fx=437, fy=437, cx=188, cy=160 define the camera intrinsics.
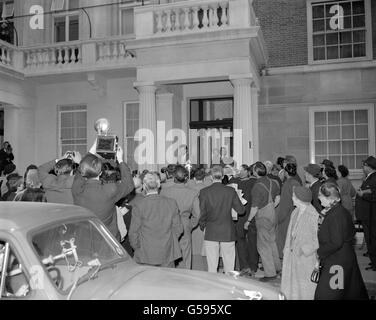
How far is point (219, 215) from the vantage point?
271 inches

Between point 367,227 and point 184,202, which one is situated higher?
point 184,202

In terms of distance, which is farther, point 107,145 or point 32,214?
point 107,145

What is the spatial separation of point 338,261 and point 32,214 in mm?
3206

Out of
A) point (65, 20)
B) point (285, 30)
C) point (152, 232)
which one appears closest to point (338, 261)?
point (152, 232)

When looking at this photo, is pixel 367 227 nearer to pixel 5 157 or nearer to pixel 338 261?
pixel 338 261

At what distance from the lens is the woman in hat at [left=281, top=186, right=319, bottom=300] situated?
5.14m

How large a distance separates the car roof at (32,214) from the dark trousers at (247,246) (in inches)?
184

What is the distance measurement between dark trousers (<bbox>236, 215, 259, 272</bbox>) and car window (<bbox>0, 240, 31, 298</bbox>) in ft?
17.9

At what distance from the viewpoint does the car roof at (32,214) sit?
3.18 m

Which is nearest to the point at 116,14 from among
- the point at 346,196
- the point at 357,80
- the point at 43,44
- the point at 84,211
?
the point at 43,44

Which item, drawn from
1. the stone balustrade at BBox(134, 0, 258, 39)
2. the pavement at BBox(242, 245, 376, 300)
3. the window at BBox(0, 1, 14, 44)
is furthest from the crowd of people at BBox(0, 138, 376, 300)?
the window at BBox(0, 1, 14, 44)

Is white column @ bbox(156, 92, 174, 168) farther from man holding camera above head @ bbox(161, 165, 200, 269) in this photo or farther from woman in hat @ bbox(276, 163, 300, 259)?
man holding camera above head @ bbox(161, 165, 200, 269)

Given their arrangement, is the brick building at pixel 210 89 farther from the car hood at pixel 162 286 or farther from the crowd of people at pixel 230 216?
the car hood at pixel 162 286

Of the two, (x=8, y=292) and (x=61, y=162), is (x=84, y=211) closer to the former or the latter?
(x=8, y=292)
